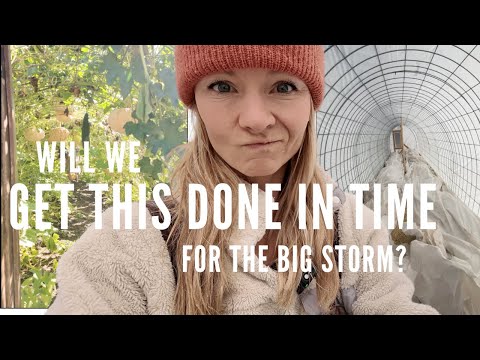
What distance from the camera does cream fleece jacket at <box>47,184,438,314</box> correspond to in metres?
0.93

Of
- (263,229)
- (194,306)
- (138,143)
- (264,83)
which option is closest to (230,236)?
(263,229)

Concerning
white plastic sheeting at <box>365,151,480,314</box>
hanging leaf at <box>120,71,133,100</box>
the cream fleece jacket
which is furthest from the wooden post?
white plastic sheeting at <box>365,151,480,314</box>

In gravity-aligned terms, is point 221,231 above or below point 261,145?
below

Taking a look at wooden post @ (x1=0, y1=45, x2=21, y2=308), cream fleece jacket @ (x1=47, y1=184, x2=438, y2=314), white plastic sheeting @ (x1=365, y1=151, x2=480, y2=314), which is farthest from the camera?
wooden post @ (x1=0, y1=45, x2=21, y2=308)

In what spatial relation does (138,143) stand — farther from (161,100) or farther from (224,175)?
(224,175)

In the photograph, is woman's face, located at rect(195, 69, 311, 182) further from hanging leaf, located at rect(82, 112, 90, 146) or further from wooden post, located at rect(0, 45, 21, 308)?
wooden post, located at rect(0, 45, 21, 308)

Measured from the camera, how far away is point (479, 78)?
137 centimetres

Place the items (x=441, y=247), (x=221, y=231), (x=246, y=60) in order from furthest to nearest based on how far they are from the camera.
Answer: (x=441, y=247) < (x=221, y=231) < (x=246, y=60)

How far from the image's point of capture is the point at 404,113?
1.44m

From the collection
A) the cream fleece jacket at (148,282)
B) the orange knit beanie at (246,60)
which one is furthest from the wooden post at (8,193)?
the orange knit beanie at (246,60)

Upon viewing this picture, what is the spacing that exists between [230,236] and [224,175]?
16cm

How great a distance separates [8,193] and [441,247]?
1.48 metres

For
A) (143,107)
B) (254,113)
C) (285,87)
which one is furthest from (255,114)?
(143,107)

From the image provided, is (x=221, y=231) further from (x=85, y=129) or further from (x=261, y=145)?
(x=85, y=129)
